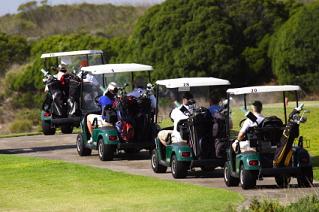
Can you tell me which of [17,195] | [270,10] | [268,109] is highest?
[270,10]

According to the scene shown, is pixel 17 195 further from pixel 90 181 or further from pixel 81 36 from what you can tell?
pixel 81 36

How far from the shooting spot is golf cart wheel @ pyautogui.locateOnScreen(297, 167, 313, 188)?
62.7ft

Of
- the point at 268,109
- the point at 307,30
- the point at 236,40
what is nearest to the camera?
the point at 268,109

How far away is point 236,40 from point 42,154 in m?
17.5

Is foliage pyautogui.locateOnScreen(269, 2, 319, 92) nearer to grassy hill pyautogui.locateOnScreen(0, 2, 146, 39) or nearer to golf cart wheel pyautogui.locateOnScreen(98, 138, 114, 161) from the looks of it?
golf cart wheel pyautogui.locateOnScreen(98, 138, 114, 161)

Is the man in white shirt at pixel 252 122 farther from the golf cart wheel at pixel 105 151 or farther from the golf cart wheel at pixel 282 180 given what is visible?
the golf cart wheel at pixel 105 151

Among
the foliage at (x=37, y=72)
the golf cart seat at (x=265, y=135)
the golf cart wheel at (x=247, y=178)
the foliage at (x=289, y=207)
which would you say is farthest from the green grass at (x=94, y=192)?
the foliage at (x=37, y=72)

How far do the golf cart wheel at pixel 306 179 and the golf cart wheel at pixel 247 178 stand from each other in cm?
73

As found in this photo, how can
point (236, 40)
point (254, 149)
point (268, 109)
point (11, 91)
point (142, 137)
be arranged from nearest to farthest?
point (254, 149), point (268, 109), point (142, 137), point (236, 40), point (11, 91)

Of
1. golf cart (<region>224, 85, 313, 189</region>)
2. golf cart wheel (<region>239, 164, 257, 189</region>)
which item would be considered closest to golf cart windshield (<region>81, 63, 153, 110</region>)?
golf cart (<region>224, 85, 313, 189</region>)

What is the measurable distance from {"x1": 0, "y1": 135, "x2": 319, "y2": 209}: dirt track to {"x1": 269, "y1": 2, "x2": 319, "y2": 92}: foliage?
1056 cm

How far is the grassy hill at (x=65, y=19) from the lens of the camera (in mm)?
68250

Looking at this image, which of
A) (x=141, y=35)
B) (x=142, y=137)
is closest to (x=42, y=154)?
(x=142, y=137)

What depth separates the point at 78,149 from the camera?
27094 mm
